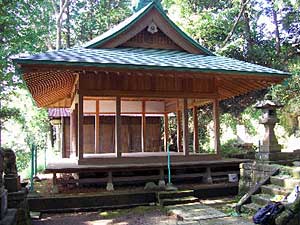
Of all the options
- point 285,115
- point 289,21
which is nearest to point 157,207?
point 285,115

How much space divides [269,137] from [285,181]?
176cm

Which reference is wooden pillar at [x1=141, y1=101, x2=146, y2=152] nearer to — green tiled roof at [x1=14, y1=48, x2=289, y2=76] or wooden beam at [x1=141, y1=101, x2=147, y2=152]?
wooden beam at [x1=141, y1=101, x2=147, y2=152]

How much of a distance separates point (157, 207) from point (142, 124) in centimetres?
672

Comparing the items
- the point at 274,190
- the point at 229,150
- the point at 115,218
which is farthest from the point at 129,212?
the point at 229,150

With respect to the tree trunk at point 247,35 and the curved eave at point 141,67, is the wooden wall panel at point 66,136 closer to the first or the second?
the curved eave at point 141,67

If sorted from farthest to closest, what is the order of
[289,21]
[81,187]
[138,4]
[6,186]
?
[289,21] < [138,4] < [81,187] < [6,186]

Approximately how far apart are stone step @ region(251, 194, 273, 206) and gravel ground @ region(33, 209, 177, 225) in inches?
71.8

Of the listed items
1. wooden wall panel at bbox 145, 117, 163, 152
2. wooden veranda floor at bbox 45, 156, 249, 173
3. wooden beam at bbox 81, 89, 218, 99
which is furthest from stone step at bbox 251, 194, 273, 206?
wooden wall panel at bbox 145, 117, 163, 152

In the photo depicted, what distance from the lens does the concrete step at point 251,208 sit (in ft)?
22.5

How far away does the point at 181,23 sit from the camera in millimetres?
18250

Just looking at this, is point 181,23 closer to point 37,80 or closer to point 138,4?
point 138,4

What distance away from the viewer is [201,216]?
6.66m

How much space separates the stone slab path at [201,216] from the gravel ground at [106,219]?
21 centimetres

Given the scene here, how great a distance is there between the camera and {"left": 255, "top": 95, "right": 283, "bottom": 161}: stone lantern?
855 centimetres
